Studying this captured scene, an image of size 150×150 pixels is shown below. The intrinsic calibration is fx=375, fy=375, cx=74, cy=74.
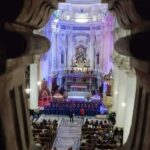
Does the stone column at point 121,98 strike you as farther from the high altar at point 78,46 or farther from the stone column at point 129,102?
the high altar at point 78,46

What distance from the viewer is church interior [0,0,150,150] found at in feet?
10.3

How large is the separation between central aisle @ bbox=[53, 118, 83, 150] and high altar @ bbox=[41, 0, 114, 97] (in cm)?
1509

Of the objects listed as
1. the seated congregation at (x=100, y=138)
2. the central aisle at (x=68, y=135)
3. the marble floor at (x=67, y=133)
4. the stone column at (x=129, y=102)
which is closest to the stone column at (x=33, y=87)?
the marble floor at (x=67, y=133)

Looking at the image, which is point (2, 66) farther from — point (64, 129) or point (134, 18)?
point (64, 129)

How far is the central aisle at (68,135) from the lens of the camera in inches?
800

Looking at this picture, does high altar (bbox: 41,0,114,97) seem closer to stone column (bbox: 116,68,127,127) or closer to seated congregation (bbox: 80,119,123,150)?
stone column (bbox: 116,68,127,127)

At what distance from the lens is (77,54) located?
4712cm

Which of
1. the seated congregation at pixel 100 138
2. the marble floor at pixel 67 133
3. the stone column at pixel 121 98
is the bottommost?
the marble floor at pixel 67 133

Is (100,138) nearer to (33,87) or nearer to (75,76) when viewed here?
(33,87)

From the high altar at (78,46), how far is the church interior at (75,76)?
0.12m

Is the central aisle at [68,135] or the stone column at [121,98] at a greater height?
the stone column at [121,98]

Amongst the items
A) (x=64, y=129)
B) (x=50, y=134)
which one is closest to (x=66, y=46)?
(x=64, y=129)

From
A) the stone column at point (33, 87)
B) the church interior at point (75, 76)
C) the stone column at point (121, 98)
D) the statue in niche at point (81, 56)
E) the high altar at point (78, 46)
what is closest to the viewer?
the church interior at point (75, 76)

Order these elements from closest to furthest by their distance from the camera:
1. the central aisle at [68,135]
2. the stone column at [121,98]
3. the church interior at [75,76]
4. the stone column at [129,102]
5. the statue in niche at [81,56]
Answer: the church interior at [75,76] → the stone column at [129,102] → the central aisle at [68,135] → the stone column at [121,98] → the statue in niche at [81,56]
